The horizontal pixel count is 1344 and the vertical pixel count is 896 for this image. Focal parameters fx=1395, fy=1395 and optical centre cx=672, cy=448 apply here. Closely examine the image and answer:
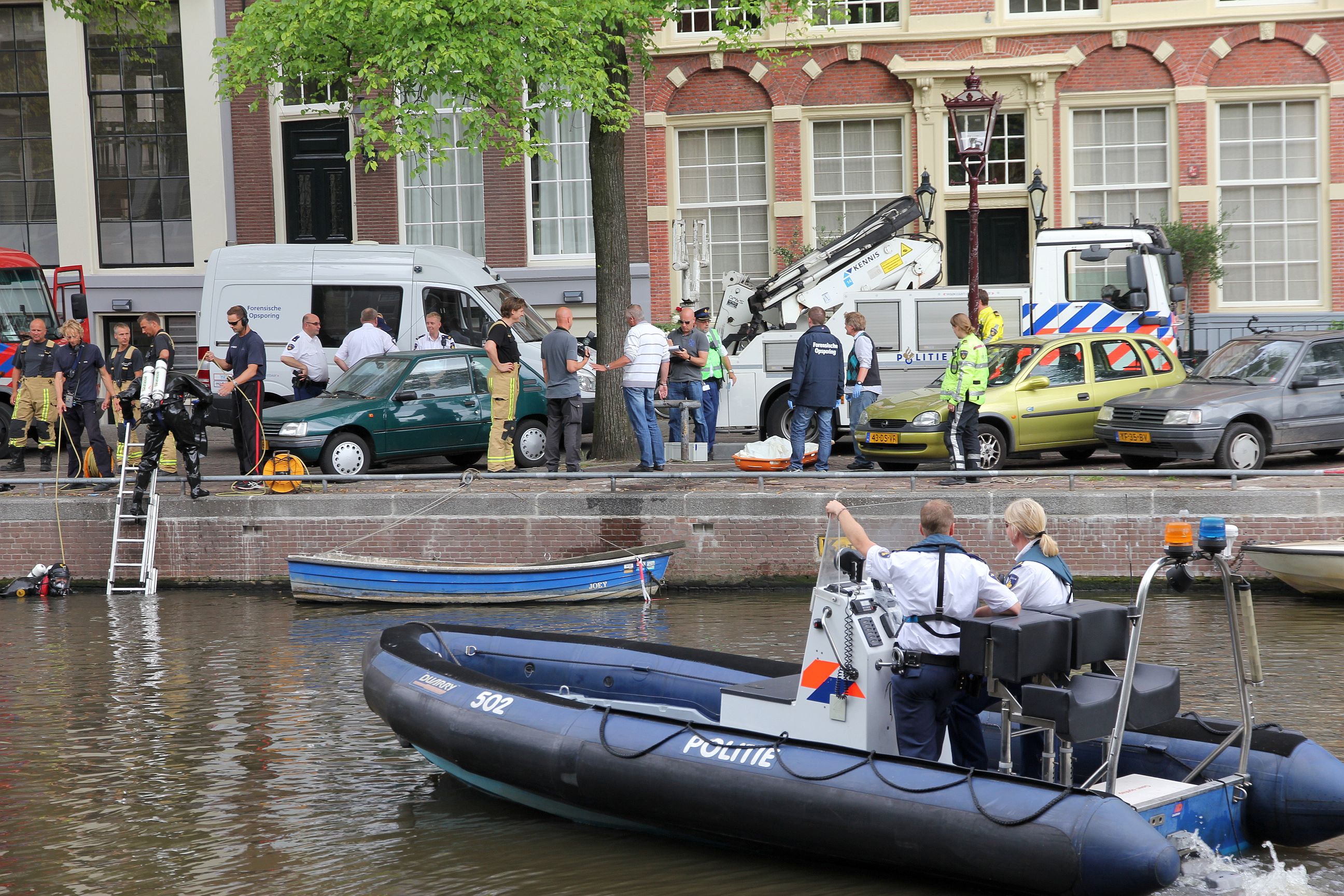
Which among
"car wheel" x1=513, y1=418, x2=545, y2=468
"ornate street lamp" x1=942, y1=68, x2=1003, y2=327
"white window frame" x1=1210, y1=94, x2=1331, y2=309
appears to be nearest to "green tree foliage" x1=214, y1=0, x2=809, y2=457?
"car wheel" x1=513, y1=418, x2=545, y2=468

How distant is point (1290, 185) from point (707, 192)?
32.0ft

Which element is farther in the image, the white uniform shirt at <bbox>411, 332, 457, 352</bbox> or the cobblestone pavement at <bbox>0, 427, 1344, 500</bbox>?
the white uniform shirt at <bbox>411, 332, 457, 352</bbox>

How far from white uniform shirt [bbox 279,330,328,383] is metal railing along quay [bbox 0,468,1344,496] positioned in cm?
220

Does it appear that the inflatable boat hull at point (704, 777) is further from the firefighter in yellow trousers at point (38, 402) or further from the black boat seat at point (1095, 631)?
the firefighter in yellow trousers at point (38, 402)

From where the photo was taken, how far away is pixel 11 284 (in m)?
19.7

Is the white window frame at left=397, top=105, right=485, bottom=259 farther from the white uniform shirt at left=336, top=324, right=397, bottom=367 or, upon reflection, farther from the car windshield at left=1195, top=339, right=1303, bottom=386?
the car windshield at left=1195, top=339, right=1303, bottom=386

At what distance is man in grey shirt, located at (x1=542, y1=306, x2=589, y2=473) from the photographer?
14.1 m

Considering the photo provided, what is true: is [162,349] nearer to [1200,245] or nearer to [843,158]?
[843,158]

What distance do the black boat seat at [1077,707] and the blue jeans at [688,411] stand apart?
32.6 ft

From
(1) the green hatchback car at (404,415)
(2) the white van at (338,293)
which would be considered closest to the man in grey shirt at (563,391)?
(1) the green hatchback car at (404,415)

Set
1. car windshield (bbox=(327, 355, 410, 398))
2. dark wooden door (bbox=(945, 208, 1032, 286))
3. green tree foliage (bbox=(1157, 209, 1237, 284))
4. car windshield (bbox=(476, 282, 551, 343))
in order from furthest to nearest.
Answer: dark wooden door (bbox=(945, 208, 1032, 286)) < green tree foliage (bbox=(1157, 209, 1237, 284)) < car windshield (bbox=(476, 282, 551, 343)) < car windshield (bbox=(327, 355, 410, 398))

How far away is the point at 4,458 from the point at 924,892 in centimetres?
1626

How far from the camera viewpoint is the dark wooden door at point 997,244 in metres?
23.7

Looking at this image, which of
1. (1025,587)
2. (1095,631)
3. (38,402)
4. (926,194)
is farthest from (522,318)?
(1095,631)
